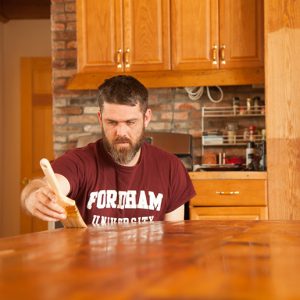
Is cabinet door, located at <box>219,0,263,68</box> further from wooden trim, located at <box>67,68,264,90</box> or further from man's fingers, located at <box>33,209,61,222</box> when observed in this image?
man's fingers, located at <box>33,209,61,222</box>

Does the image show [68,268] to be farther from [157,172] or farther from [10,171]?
[10,171]

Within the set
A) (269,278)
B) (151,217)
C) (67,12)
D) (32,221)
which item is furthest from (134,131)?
(32,221)

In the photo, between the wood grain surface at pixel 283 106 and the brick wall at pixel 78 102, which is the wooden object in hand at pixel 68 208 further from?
the brick wall at pixel 78 102

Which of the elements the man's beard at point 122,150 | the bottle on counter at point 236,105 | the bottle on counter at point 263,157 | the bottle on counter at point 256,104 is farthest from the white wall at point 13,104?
the man's beard at point 122,150

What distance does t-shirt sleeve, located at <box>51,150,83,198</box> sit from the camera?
6.82ft

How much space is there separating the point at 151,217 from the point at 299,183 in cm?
185

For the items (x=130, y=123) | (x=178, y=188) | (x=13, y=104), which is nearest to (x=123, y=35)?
(x=130, y=123)

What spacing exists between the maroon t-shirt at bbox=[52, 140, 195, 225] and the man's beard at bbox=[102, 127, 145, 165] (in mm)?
20

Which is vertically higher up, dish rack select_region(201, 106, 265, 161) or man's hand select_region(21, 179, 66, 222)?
dish rack select_region(201, 106, 265, 161)

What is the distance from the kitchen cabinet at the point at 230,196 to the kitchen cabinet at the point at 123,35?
3.11 feet

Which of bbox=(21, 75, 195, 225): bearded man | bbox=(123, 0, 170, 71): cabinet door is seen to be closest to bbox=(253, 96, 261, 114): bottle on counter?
bbox=(123, 0, 170, 71): cabinet door

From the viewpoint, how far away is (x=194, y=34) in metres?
4.23

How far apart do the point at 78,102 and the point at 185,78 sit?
0.91 metres

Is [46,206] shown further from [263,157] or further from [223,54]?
[223,54]
